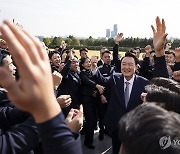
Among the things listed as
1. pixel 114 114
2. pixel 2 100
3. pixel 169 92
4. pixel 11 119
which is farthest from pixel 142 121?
pixel 114 114

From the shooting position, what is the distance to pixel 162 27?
2637 millimetres

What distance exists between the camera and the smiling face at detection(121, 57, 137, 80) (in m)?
4.04

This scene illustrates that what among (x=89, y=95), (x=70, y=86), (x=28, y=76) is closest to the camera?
(x=28, y=76)

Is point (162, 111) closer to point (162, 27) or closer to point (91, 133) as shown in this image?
point (162, 27)

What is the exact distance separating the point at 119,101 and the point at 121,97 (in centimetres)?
7

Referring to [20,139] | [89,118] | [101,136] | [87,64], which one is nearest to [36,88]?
[20,139]

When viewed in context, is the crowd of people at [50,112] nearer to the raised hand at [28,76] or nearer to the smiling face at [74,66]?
the raised hand at [28,76]

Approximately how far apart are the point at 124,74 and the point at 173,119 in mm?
3077

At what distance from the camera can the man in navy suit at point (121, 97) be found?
3742 mm

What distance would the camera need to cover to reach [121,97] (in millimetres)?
3840

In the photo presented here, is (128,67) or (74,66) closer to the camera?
(128,67)

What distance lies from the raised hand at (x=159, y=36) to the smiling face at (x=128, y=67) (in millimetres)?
1420

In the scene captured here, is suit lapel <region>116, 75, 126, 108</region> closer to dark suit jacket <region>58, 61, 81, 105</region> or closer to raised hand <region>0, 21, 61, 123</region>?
dark suit jacket <region>58, 61, 81, 105</region>

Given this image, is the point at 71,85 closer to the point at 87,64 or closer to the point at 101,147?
the point at 87,64
